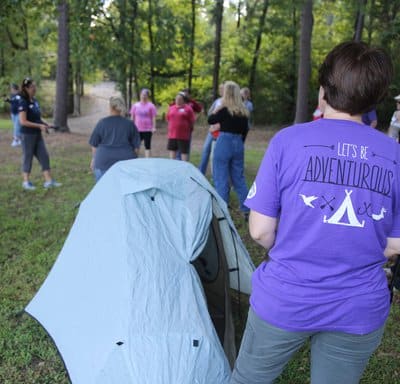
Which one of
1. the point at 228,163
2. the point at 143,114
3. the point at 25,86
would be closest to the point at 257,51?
the point at 143,114

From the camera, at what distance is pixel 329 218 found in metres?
1.37

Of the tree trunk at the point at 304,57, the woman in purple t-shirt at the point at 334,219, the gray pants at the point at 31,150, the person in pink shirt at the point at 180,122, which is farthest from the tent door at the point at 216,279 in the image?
the tree trunk at the point at 304,57

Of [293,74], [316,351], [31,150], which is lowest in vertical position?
[31,150]

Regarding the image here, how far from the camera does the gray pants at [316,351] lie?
57.7 inches

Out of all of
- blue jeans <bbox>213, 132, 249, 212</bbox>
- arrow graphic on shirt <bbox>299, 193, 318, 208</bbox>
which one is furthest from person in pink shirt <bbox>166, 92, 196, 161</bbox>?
arrow graphic on shirt <bbox>299, 193, 318, 208</bbox>

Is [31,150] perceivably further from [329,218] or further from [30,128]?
[329,218]

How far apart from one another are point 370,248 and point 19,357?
254 cm

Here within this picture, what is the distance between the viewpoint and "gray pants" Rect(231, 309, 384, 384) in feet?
4.81

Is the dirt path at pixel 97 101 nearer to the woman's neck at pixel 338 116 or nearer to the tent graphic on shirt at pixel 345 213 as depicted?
the woman's neck at pixel 338 116

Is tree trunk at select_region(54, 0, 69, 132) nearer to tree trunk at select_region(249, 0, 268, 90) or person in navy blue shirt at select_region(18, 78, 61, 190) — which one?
person in navy blue shirt at select_region(18, 78, 61, 190)

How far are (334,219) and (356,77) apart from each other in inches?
17.0

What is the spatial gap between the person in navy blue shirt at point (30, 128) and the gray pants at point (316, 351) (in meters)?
5.80

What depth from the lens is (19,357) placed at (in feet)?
9.89

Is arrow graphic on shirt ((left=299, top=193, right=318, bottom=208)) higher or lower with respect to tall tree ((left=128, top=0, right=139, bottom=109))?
lower
